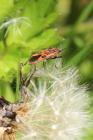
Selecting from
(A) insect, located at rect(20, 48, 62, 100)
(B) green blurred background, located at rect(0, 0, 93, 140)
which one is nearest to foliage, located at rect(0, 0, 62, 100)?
(B) green blurred background, located at rect(0, 0, 93, 140)

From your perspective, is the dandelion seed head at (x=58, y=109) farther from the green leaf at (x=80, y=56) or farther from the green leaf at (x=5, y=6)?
the green leaf at (x=80, y=56)

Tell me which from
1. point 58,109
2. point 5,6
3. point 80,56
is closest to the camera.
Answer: point 58,109

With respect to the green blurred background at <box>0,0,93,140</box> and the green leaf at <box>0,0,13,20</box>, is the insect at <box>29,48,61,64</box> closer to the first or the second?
the green blurred background at <box>0,0,93,140</box>

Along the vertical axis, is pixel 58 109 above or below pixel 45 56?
below

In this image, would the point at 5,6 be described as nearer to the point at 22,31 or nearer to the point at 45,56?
the point at 22,31

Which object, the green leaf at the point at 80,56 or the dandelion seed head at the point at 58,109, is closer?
the dandelion seed head at the point at 58,109

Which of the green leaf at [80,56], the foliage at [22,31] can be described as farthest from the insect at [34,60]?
the green leaf at [80,56]

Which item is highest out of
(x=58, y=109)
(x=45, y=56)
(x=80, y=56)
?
(x=80, y=56)

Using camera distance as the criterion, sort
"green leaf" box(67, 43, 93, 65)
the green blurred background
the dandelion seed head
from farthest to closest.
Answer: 1. "green leaf" box(67, 43, 93, 65)
2. the green blurred background
3. the dandelion seed head

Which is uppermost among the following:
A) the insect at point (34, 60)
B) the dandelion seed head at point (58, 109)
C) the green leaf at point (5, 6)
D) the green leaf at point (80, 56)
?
the green leaf at point (5, 6)

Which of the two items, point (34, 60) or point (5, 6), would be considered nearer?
point (34, 60)

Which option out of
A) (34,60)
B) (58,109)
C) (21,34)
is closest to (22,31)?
(21,34)

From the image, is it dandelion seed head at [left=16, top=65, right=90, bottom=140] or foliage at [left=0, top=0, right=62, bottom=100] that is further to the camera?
foliage at [left=0, top=0, right=62, bottom=100]
